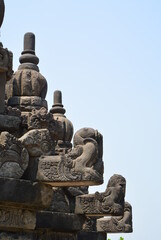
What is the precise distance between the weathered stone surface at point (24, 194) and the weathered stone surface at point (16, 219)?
0.35ft

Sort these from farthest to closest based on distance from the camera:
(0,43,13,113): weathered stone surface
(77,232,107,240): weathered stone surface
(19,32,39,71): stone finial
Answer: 1. (77,232,107,240): weathered stone surface
2. (19,32,39,71): stone finial
3. (0,43,13,113): weathered stone surface

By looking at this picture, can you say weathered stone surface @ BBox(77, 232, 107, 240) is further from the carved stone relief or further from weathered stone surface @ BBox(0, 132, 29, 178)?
weathered stone surface @ BBox(0, 132, 29, 178)

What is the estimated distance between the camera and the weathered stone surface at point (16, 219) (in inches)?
291

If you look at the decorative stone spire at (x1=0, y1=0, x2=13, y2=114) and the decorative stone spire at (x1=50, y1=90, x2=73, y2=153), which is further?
the decorative stone spire at (x1=50, y1=90, x2=73, y2=153)

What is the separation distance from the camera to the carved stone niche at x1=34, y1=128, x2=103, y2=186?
764cm

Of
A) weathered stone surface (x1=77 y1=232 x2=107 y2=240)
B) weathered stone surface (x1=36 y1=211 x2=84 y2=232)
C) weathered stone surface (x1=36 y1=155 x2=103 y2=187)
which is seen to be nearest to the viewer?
weathered stone surface (x1=36 y1=155 x2=103 y2=187)

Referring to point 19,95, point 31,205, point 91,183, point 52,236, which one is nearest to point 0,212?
point 31,205

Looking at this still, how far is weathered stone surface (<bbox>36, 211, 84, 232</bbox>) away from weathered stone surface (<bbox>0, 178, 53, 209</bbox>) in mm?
2975

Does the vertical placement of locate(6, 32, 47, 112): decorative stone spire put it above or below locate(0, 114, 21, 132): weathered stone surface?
above

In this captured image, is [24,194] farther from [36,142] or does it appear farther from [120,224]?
[120,224]

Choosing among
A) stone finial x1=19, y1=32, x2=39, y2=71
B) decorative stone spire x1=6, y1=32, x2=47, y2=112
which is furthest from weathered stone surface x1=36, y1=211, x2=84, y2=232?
stone finial x1=19, y1=32, x2=39, y2=71

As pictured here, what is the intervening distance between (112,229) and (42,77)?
16.0 feet

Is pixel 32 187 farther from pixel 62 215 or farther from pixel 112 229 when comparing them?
pixel 112 229

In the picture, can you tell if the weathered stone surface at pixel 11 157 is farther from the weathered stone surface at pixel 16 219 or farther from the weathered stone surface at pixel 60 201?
the weathered stone surface at pixel 60 201
